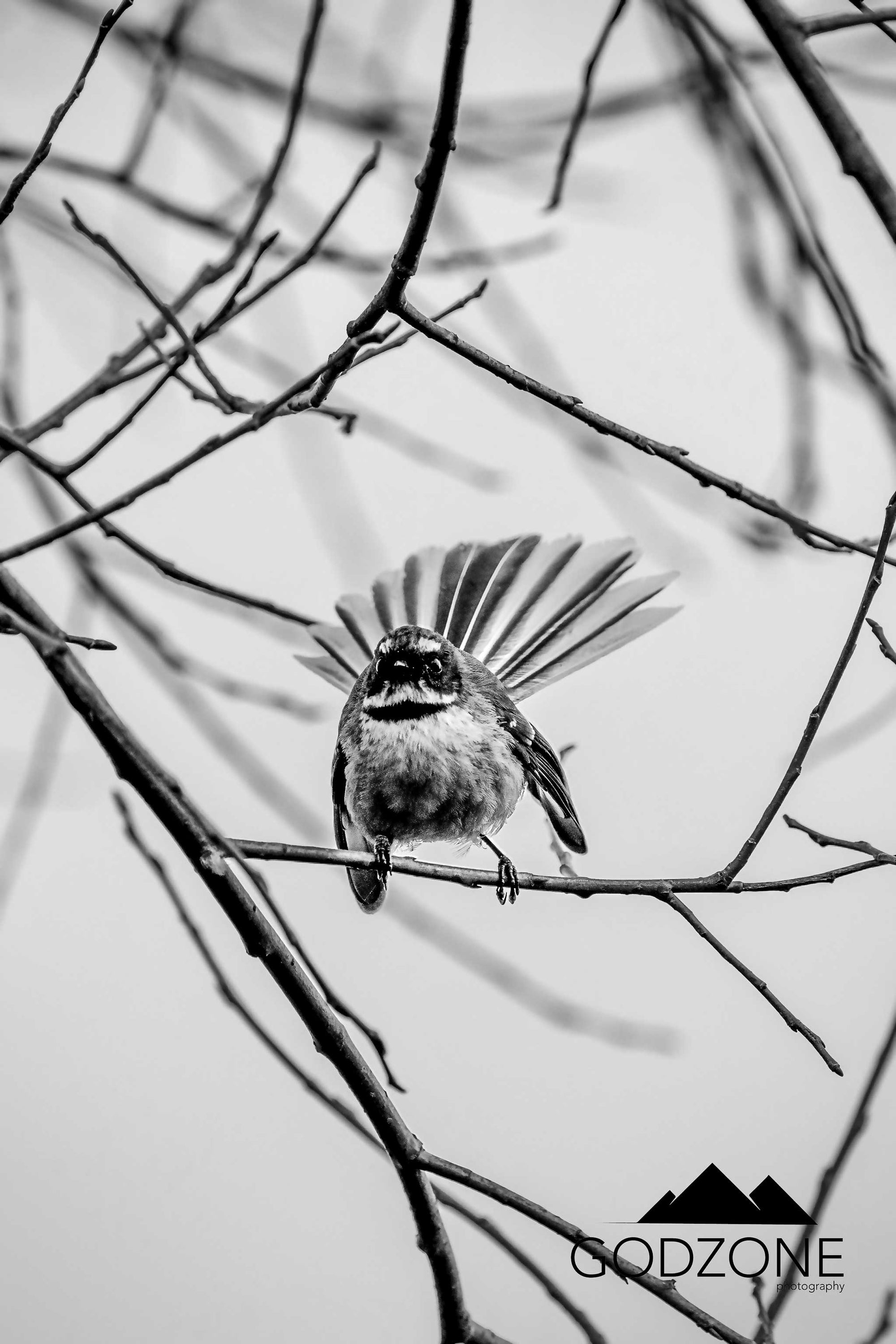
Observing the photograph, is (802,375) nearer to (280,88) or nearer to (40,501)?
(280,88)

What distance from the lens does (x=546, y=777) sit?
436cm

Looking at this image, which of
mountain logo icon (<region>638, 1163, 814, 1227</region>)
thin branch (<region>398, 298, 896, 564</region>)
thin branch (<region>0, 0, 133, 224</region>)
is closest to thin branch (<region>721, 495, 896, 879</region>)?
thin branch (<region>398, 298, 896, 564</region>)

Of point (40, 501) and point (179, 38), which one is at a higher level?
point (179, 38)

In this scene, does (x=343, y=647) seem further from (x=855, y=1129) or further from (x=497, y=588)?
(x=855, y=1129)

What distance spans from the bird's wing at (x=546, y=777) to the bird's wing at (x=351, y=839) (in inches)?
21.6

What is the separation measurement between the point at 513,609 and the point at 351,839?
938 millimetres

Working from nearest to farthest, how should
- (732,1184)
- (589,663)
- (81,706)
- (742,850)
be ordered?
(81,706) → (742,850) → (732,1184) → (589,663)

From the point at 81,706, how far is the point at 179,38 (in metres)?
2.16

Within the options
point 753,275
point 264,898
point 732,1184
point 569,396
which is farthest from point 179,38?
point 732,1184

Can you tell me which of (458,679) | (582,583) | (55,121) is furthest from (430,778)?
(55,121)

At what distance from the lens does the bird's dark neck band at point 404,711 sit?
4262 millimetres

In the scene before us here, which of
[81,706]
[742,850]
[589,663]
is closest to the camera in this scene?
[81,706]

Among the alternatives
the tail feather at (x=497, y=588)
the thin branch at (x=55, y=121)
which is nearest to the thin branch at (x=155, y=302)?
the thin branch at (x=55, y=121)

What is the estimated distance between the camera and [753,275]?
3492mm
